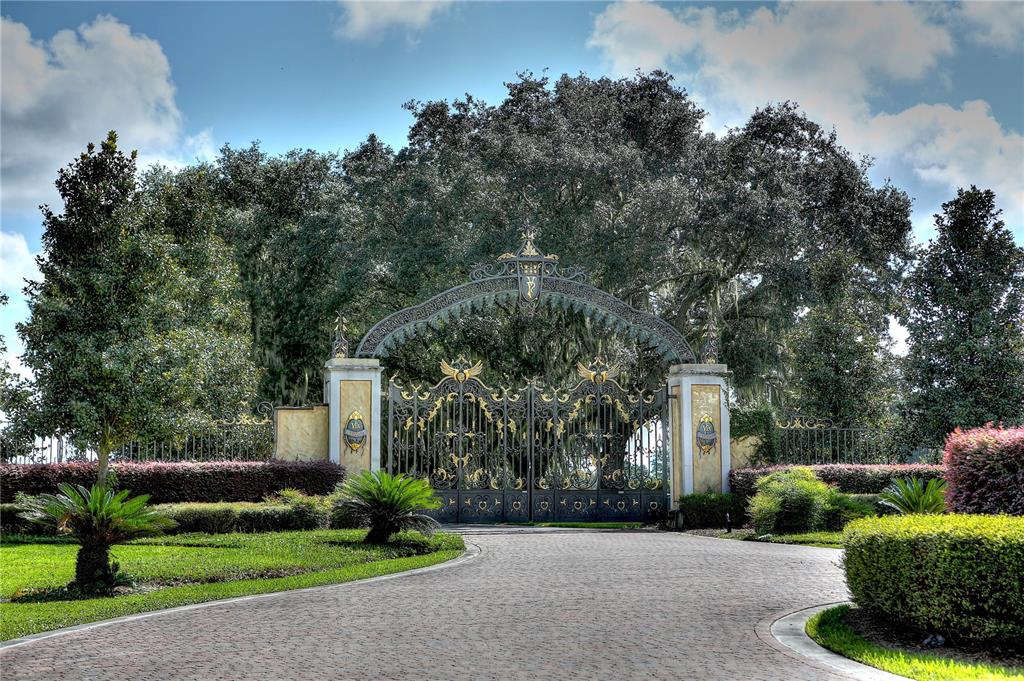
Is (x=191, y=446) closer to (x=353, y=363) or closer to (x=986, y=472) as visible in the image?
(x=353, y=363)

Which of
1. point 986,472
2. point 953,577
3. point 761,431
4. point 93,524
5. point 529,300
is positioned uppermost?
point 529,300

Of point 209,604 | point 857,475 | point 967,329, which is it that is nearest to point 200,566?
point 209,604

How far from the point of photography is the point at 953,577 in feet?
22.4

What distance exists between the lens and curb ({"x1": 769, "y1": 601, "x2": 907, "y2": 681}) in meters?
6.14

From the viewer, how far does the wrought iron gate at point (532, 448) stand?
18.5 metres

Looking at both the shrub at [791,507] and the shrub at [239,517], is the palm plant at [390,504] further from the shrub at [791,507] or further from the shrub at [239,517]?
the shrub at [791,507]

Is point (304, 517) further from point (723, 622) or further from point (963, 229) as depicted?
point (963, 229)

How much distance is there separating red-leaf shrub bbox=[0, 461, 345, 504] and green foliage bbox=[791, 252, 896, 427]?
38.4 ft

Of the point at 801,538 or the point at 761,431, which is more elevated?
the point at 761,431

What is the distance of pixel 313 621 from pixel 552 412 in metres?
11.5

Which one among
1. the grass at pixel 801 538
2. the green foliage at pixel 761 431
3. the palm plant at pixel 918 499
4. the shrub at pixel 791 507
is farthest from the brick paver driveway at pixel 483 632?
the green foliage at pixel 761 431

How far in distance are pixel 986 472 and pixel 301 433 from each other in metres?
12.0

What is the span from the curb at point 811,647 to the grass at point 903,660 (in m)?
0.07

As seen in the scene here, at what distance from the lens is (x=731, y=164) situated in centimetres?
2555
